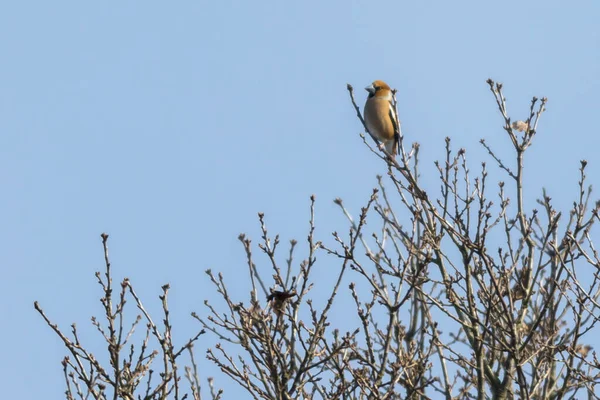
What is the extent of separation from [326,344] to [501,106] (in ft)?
8.49

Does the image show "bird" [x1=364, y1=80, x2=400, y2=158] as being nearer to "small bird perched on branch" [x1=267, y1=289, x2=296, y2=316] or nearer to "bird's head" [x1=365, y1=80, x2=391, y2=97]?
"bird's head" [x1=365, y1=80, x2=391, y2=97]

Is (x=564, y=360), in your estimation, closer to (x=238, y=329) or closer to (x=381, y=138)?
(x=238, y=329)

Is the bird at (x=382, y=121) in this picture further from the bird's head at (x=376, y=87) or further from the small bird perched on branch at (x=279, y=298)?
the small bird perched on branch at (x=279, y=298)

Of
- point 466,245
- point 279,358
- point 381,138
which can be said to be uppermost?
point 381,138

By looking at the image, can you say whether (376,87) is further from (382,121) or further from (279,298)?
(279,298)

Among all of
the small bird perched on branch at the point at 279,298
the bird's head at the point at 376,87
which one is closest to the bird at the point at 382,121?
the bird's head at the point at 376,87

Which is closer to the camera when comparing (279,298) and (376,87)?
(279,298)

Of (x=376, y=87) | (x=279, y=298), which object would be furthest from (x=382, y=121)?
(x=279, y=298)

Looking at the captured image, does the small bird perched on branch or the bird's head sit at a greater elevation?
the bird's head

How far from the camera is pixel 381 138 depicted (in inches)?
394

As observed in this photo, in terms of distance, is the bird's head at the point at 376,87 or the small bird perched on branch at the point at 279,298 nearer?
the small bird perched on branch at the point at 279,298

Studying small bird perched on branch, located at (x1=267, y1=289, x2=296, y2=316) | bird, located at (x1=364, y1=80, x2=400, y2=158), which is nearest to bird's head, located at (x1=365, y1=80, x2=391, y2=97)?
bird, located at (x1=364, y1=80, x2=400, y2=158)

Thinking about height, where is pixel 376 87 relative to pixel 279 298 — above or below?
above

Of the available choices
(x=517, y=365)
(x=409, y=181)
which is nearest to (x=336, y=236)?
(x=409, y=181)
